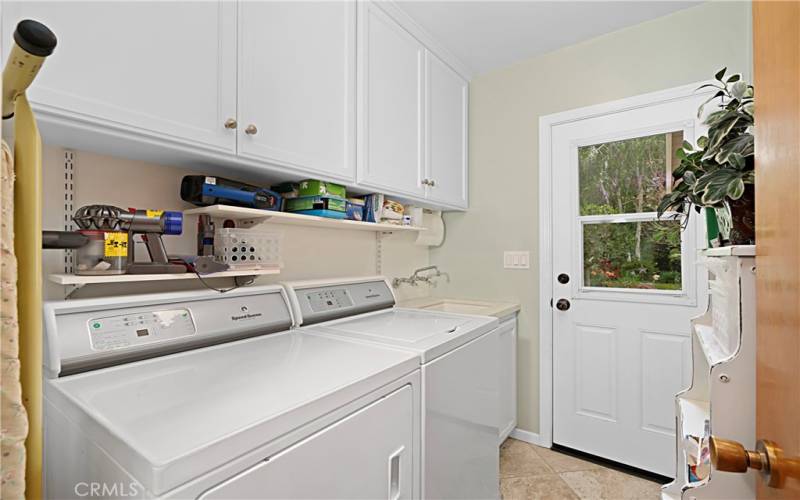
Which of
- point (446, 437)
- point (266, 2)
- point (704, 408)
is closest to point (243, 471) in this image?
point (446, 437)

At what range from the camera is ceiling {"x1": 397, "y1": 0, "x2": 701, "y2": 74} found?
199 cm

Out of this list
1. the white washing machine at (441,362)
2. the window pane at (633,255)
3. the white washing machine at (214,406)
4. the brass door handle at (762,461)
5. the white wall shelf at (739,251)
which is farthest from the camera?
the window pane at (633,255)

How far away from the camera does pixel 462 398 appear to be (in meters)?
1.44

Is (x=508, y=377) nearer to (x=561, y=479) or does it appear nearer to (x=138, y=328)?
(x=561, y=479)

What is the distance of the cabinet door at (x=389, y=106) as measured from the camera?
1.81 meters

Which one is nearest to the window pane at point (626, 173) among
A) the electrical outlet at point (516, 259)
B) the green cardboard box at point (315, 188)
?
the electrical outlet at point (516, 259)

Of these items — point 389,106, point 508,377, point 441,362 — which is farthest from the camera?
point 508,377

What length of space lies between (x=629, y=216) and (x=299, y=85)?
6.25ft

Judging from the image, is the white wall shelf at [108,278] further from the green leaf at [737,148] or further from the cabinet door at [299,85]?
the green leaf at [737,148]

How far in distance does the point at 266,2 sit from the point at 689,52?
212cm

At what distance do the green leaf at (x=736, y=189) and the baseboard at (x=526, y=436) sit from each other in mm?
2013

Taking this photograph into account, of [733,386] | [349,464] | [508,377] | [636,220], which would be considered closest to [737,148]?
[733,386]

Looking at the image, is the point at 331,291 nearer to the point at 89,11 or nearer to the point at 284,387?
the point at 284,387

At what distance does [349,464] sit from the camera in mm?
925
